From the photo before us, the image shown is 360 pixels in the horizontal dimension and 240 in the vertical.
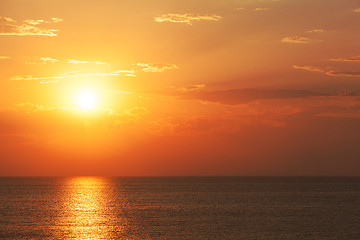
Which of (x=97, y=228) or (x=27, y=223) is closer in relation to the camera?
(x=97, y=228)

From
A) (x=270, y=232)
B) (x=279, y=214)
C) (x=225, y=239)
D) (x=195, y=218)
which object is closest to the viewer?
(x=225, y=239)

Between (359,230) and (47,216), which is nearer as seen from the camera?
(359,230)

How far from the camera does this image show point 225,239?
69.9 meters

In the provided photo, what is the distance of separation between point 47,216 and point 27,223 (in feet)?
45.4

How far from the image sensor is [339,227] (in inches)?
3273

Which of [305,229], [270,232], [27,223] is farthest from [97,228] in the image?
[305,229]

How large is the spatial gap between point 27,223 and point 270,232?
44837mm

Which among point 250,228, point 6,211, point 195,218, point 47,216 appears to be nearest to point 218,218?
point 195,218

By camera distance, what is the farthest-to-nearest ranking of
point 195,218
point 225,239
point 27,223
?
point 195,218 → point 27,223 → point 225,239

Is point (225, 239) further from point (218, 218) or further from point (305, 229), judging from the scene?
point (218, 218)

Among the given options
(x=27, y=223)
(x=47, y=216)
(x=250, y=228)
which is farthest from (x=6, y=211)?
(x=250, y=228)

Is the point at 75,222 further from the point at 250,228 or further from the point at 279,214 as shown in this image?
the point at 279,214

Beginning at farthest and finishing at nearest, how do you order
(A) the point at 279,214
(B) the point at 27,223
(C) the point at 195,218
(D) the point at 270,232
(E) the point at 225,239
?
(A) the point at 279,214 < (C) the point at 195,218 < (B) the point at 27,223 < (D) the point at 270,232 < (E) the point at 225,239

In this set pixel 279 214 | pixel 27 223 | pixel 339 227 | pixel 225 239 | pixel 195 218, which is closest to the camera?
pixel 225 239
